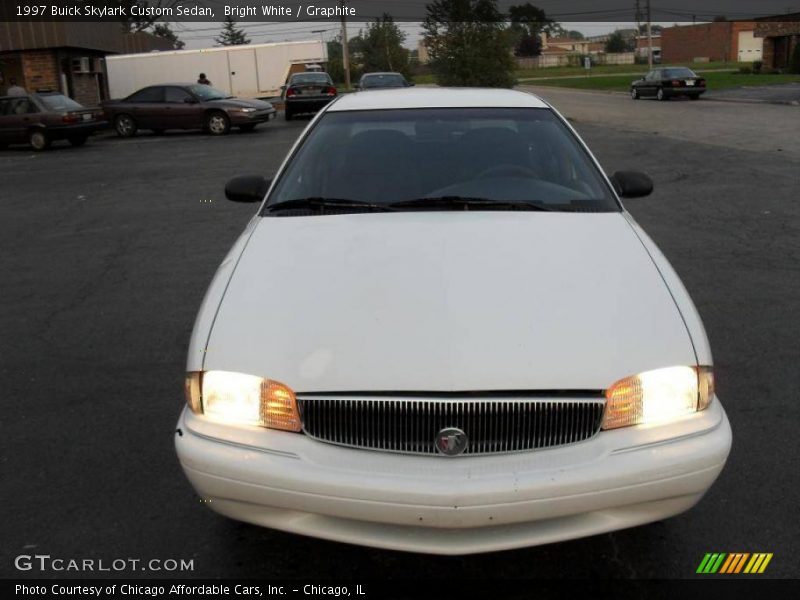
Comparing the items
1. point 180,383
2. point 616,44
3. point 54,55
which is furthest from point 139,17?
point 616,44

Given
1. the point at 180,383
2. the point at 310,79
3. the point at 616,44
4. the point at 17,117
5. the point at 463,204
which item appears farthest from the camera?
the point at 616,44

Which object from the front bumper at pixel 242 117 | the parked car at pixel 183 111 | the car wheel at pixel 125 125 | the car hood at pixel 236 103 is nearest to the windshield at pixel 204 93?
the parked car at pixel 183 111

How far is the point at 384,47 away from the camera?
68875mm

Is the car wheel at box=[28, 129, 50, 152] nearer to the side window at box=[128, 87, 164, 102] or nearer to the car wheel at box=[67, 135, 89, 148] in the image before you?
the car wheel at box=[67, 135, 89, 148]

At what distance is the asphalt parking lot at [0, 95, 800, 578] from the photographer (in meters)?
3.02

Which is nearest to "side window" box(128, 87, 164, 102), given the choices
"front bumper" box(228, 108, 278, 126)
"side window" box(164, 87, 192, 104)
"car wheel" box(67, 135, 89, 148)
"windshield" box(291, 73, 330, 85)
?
"side window" box(164, 87, 192, 104)

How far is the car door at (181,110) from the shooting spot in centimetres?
2429

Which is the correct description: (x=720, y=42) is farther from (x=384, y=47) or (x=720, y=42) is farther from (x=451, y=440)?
(x=451, y=440)

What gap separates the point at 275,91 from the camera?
37094mm

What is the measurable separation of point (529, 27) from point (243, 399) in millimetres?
129707

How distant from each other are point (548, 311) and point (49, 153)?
20.8m

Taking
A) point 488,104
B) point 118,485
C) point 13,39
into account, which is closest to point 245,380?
point 118,485

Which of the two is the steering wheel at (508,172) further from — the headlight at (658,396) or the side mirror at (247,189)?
the headlight at (658,396)

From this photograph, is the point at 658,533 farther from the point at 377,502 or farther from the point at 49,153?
the point at 49,153
